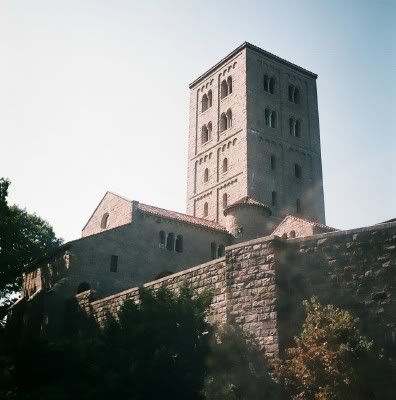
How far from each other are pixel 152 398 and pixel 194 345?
1637mm

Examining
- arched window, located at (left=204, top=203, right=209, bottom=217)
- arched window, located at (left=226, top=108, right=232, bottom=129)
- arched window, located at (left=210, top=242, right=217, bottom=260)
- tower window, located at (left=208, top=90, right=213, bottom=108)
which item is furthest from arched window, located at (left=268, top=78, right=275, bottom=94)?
arched window, located at (left=210, top=242, right=217, bottom=260)

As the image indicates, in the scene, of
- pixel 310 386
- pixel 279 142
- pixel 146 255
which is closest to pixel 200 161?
pixel 279 142

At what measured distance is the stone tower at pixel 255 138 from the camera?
40.9 m

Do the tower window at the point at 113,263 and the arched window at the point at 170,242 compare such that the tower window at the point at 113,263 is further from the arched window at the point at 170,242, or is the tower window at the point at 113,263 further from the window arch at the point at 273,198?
the window arch at the point at 273,198

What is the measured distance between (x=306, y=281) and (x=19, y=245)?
31267mm

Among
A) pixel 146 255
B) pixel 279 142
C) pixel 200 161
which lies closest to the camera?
pixel 146 255

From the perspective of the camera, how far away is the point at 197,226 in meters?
32.9

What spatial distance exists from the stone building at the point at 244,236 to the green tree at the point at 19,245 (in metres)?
1.84

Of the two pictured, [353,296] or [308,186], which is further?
[308,186]

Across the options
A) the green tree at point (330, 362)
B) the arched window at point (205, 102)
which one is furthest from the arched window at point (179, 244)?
the green tree at point (330, 362)

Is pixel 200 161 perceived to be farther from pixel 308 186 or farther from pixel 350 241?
pixel 350 241

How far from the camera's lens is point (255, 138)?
136 ft

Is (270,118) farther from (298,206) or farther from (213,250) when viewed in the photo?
(213,250)

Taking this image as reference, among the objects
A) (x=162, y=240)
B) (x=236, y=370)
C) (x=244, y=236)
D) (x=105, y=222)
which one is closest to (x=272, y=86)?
(x=244, y=236)
